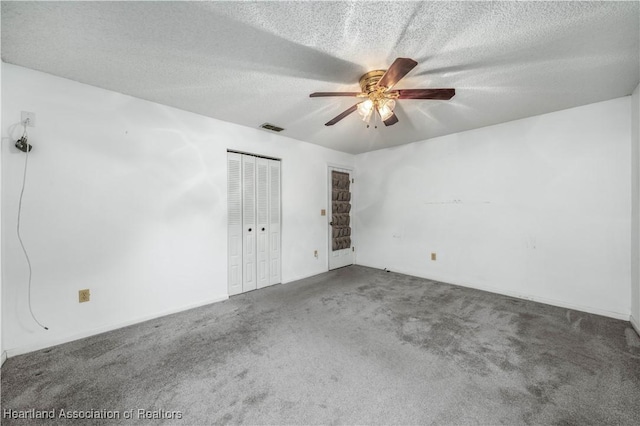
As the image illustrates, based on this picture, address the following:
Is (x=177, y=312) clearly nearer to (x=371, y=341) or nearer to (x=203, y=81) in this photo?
(x=371, y=341)

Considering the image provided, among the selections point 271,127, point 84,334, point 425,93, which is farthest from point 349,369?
point 271,127

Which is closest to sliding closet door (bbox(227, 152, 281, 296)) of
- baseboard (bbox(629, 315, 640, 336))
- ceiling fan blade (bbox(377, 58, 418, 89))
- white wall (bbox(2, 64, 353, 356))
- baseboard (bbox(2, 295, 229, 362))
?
white wall (bbox(2, 64, 353, 356))

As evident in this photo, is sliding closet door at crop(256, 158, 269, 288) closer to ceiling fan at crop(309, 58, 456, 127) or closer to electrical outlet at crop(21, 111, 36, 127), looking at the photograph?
ceiling fan at crop(309, 58, 456, 127)

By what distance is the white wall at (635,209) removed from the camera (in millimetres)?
2346

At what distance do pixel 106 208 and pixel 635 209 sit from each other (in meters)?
5.53

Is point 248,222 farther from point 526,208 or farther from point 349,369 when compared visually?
point 526,208

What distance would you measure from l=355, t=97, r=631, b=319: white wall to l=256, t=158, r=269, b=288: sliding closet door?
7.90ft

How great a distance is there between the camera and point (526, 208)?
3.15 metres

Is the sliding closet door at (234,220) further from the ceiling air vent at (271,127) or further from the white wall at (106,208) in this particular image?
the ceiling air vent at (271,127)

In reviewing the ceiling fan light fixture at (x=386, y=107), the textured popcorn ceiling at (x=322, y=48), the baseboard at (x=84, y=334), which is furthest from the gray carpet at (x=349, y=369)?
the textured popcorn ceiling at (x=322, y=48)

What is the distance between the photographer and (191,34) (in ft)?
5.32

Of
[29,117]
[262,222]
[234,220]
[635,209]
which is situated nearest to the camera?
[29,117]

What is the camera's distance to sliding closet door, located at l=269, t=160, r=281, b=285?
374 cm

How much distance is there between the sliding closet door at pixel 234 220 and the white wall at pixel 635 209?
4464 millimetres
